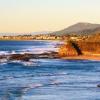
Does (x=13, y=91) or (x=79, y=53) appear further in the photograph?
(x=79, y=53)

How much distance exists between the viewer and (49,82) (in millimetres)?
54781

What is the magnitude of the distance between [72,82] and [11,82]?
618cm

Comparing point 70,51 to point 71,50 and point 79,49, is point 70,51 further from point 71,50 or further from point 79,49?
point 79,49

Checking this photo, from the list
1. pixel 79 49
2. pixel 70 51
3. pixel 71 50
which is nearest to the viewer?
pixel 71 50

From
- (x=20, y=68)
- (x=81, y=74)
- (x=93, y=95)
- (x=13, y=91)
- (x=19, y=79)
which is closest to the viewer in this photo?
(x=93, y=95)

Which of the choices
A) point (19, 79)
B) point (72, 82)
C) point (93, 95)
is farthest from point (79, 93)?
point (19, 79)

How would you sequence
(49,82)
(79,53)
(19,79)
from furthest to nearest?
(79,53), (19,79), (49,82)

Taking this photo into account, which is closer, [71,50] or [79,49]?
[71,50]

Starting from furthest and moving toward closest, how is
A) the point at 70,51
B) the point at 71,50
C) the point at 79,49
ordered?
1. the point at 79,49
2. the point at 70,51
3. the point at 71,50

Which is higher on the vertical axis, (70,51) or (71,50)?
(71,50)

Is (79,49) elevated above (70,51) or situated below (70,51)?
above

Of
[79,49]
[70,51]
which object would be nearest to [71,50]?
[70,51]

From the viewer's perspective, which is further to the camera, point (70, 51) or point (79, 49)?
point (79, 49)

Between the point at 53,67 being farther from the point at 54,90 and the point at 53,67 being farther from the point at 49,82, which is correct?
the point at 54,90
